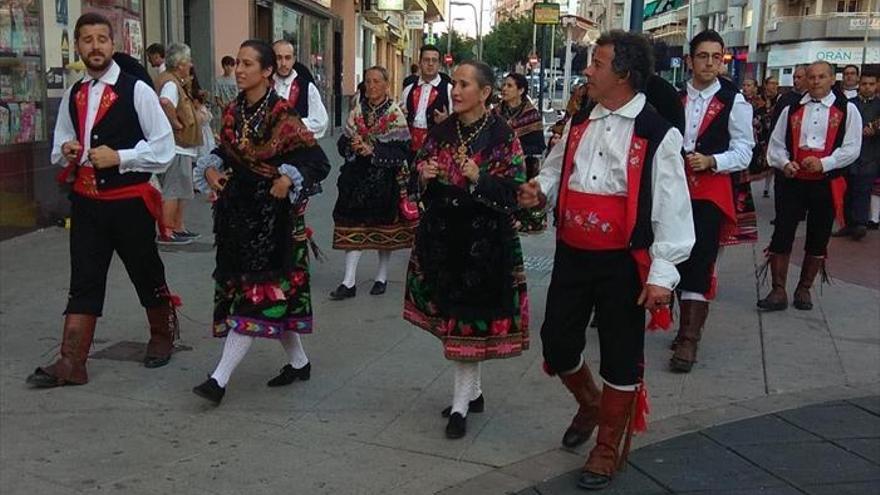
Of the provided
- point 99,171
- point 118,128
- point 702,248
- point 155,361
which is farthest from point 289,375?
point 702,248

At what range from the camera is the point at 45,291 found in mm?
7031

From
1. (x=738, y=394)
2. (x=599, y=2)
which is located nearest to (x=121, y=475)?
(x=738, y=394)

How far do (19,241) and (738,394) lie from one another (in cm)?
671

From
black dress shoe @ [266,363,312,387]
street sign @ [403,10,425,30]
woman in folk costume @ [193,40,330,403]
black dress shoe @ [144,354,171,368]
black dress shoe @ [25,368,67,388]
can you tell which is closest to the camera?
woman in folk costume @ [193,40,330,403]

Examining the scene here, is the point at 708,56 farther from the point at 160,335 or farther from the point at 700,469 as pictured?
the point at 160,335

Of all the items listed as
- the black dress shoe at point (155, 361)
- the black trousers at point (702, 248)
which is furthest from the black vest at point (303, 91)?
the black trousers at point (702, 248)

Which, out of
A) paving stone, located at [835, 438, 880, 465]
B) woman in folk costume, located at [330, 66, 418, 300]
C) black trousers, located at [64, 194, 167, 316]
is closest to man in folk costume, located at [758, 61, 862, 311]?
paving stone, located at [835, 438, 880, 465]

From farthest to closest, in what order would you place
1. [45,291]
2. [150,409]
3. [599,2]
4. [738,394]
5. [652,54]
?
[599,2], [45,291], [738,394], [150,409], [652,54]

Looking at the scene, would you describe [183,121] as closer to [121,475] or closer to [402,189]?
[402,189]

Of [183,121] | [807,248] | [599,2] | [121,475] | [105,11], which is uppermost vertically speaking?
[599,2]

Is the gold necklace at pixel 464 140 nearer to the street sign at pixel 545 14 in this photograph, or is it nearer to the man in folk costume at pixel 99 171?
the man in folk costume at pixel 99 171

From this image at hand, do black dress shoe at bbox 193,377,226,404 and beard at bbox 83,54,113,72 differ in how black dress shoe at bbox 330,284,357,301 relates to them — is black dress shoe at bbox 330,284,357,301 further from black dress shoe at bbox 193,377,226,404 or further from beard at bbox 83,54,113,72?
beard at bbox 83,54,113,72

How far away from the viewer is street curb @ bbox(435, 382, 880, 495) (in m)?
4.01

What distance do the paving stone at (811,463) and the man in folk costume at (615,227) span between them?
653 mm
